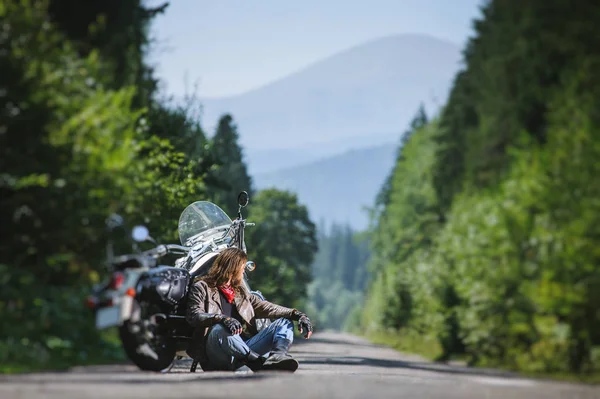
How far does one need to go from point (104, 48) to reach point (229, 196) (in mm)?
33354

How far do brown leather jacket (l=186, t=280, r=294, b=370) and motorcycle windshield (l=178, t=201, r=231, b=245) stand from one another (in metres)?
1.57

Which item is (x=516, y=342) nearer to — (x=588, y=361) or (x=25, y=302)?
(x=588, y=361)

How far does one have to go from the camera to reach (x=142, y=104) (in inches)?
472

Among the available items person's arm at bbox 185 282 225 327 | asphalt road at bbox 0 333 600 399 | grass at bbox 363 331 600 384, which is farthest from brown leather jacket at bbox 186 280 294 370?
grass at bbox 363 331 600 384

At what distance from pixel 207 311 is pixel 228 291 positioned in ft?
1.47

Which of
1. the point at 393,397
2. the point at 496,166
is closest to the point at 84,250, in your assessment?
the point at 393,397

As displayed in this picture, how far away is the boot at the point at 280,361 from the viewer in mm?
9836

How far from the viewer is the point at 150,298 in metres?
8.67

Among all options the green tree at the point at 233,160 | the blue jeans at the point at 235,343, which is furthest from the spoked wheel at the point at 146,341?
the green tree at the point at 233,160

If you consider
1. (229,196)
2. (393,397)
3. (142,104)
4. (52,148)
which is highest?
(229,196)

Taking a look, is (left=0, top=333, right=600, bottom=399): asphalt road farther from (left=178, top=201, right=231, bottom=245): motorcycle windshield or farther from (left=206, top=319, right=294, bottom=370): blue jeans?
(left=178, top=201, right=231, bottom=245): motorcycle windshield

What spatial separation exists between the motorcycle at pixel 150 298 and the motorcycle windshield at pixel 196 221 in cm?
10

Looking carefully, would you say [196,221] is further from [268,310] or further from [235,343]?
[235,343]

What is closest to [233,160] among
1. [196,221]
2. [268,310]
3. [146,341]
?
[196,221]
